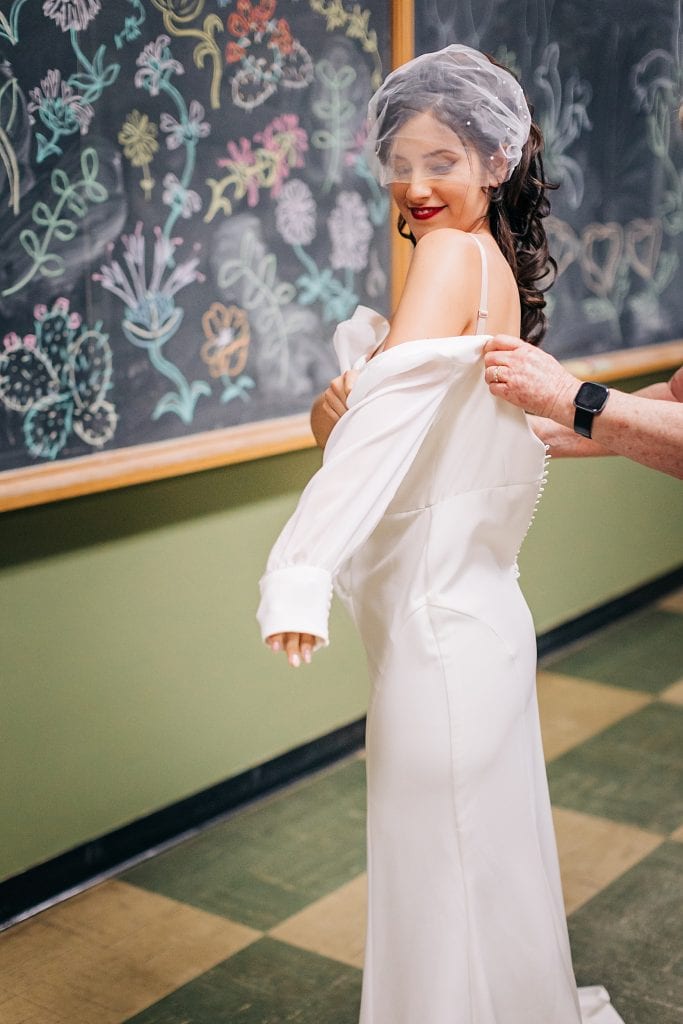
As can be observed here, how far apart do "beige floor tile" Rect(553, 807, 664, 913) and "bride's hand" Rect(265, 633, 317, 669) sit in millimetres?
1497

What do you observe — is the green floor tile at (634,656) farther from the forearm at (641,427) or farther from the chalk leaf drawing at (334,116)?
the forearm at (641,427)

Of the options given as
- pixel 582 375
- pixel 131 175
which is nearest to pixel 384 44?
pixel 131 175

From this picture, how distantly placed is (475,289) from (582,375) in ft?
8.57

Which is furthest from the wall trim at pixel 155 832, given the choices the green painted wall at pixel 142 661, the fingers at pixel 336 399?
the fingers at pixel 336 399

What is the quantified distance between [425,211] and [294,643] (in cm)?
72

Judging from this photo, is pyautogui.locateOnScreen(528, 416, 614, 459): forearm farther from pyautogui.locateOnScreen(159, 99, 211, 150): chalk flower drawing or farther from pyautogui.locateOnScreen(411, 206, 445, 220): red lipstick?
pyautogui.locateOnScreen(159, 99, 211, 150): chalk flower drawing

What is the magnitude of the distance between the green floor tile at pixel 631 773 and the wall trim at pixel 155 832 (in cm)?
68

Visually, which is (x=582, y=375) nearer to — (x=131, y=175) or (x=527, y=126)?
(x=131, y=175)

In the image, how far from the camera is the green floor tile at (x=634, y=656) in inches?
174

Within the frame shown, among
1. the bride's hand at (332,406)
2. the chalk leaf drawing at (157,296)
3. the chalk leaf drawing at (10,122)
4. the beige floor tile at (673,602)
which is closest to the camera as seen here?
the bride's hand at (332,406)

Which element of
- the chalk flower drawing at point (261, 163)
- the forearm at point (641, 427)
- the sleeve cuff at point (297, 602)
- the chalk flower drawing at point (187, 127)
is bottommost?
the sleeve cuff at point (297, 602)

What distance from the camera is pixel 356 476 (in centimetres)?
178

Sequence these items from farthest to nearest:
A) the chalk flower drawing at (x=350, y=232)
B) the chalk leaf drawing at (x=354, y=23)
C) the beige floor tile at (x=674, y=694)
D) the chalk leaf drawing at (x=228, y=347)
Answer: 1. the beige floor tile at (x=674, y=694)
2. the chalk flower drawing at (x=350, y=232)
3. the chalk leaf drawing at (x=354, y=23)
4. the chalk leaf drawing at (x=228, y=347)

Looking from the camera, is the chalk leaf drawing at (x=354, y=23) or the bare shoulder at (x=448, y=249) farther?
the chalk leaf drawing at (x=354, y=23)
